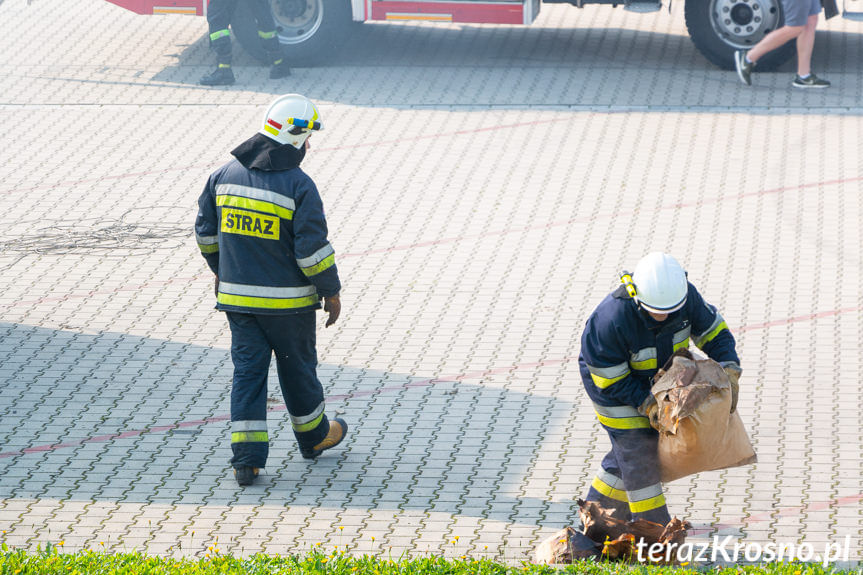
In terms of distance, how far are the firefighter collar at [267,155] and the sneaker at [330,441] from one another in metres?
1.36

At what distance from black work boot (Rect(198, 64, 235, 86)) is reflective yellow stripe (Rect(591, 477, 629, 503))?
28.5 feet

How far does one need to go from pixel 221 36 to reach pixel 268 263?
295 inches

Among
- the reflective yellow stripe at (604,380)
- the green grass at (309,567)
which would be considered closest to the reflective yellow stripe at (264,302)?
the green grass at (309,567)

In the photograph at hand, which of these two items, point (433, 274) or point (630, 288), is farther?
point (433, 274)

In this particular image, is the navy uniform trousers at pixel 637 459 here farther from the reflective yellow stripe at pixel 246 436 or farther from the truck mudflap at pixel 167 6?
the truck mudflap at pixel 167 6

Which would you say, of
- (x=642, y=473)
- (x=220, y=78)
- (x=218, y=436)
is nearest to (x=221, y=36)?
(x=220, y=78)

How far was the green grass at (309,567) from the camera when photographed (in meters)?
4.73

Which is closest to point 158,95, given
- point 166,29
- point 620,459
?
point 166,29

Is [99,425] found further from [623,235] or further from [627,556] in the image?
[623,235]

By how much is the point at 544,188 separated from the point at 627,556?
5488 mm

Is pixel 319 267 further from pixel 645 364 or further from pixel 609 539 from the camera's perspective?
pixel 609 539

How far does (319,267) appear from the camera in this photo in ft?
19.6

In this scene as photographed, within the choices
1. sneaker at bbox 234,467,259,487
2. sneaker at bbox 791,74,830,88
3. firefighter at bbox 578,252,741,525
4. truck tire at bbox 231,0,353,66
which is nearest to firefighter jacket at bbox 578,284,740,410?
firefighter at bbox 578,252,741,525

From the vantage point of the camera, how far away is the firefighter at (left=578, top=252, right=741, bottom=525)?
5062 millimetres
